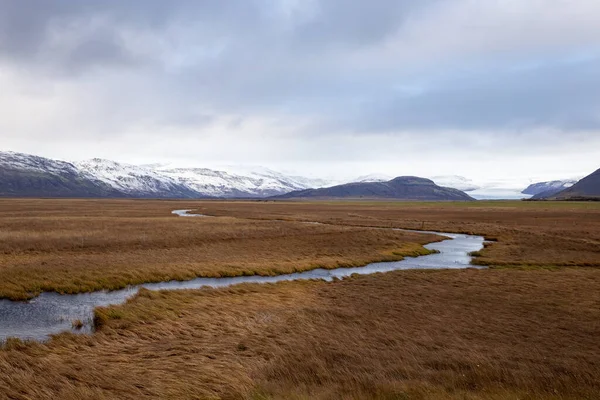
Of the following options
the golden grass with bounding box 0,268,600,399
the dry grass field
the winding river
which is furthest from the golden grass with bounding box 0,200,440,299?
the golden grass with bounding box 0,268,600,399

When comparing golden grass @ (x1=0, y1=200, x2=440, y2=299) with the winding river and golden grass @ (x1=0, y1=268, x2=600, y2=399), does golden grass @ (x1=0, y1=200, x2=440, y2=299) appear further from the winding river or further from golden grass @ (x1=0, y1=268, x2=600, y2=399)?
golden grass @ (x1=0, y1=268, x2=600, y2=399)

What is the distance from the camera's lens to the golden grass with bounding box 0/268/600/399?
1238 cm

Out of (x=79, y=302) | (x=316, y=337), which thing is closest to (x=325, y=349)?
(x=316, y=337)

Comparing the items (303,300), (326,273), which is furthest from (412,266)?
(303,300)

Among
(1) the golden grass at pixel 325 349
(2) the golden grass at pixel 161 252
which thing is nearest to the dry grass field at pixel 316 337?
(1) the golden grass at pixel 325 349

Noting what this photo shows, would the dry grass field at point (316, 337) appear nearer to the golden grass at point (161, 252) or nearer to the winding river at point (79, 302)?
the golden grass at point (161, 252)

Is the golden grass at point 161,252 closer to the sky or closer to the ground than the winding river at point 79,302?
closer to the sky

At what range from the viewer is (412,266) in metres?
40.7

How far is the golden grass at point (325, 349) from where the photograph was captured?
40.6 feet

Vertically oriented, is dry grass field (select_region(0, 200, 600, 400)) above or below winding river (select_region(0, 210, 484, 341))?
above

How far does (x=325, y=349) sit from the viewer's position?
52.4 ft

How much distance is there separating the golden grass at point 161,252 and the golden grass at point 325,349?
7.73 m

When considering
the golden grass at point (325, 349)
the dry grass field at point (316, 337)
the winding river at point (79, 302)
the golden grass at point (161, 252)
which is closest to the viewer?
the golden grass at point (325, 349)

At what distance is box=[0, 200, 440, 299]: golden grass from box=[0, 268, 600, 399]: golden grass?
304 inches
